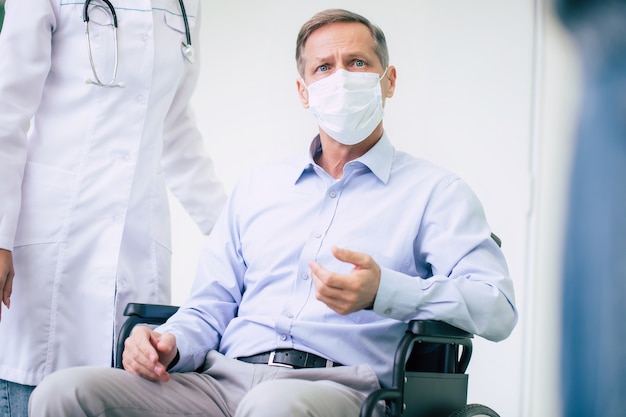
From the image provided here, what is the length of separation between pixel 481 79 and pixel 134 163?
163cm

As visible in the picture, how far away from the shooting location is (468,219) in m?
1.53

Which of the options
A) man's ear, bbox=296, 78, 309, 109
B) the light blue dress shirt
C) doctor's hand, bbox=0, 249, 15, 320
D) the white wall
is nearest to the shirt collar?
the light blue dress shirt

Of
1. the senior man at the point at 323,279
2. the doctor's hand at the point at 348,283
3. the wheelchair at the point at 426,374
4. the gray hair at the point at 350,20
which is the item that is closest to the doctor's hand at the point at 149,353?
the senior man at the point at 323,279

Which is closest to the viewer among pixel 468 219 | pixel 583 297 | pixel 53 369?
pixel 468 219

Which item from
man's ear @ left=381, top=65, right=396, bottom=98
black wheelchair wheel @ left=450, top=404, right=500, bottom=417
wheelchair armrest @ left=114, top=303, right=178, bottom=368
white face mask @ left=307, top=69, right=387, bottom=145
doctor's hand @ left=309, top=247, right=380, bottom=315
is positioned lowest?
black wheelchair wheel @ left=450, top=404, right=500, bottom=417

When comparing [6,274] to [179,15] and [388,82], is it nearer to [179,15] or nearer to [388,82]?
[179,15]

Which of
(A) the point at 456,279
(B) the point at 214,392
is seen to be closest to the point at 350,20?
(A) the point at 456,279

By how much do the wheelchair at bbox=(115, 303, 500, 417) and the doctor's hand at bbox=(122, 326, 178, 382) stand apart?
126 mm

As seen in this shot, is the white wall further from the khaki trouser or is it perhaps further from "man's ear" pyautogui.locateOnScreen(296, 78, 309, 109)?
the khaki trouser

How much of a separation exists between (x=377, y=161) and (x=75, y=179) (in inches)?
27.5

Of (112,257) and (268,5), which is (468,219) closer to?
(112,257)

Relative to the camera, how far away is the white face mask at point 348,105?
1.68 m

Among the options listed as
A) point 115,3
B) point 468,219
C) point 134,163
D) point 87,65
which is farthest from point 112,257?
point 468,219

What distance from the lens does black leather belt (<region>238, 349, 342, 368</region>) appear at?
4.88 ft
